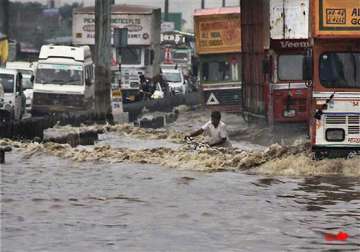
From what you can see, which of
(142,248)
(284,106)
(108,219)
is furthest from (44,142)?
(142,248)

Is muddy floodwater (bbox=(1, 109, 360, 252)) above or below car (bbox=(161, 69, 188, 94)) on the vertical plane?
below

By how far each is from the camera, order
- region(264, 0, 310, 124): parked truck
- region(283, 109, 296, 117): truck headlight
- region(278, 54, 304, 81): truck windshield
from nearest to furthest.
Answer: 1. region(264, 0, 310, 124): parked truck
2. region(278, 54, 304, 81): truck windshield
3. region(283, 109, 296, 117): truck headlight

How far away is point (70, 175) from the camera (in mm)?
17750

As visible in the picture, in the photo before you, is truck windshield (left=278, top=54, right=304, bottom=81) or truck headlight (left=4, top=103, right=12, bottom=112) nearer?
truck windshield (left=278, top=54, right=304, bottom=81)

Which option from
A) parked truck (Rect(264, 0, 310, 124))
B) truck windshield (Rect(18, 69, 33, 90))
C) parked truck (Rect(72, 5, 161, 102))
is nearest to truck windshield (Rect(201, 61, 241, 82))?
parked truck (Rect(72, 5, 161, 102))

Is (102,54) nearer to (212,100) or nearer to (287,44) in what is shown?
(287,44)

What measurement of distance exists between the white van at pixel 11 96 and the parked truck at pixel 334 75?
14.8m

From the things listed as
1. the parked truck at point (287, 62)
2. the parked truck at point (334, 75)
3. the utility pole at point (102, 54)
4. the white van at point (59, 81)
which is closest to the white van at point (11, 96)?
the white van at point (59, 81)

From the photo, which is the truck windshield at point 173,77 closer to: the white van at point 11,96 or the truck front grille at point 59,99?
the truck front grille at point 59,99

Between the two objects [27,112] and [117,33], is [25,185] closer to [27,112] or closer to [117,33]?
[117,33]

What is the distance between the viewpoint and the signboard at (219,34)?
37438 mm

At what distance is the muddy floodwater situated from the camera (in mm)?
10648

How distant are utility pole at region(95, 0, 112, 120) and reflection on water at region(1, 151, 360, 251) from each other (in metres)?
12.6

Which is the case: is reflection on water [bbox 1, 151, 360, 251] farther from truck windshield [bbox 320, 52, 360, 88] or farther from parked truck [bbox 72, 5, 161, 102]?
parked truck [bbox 72, 5, 161, 102]
